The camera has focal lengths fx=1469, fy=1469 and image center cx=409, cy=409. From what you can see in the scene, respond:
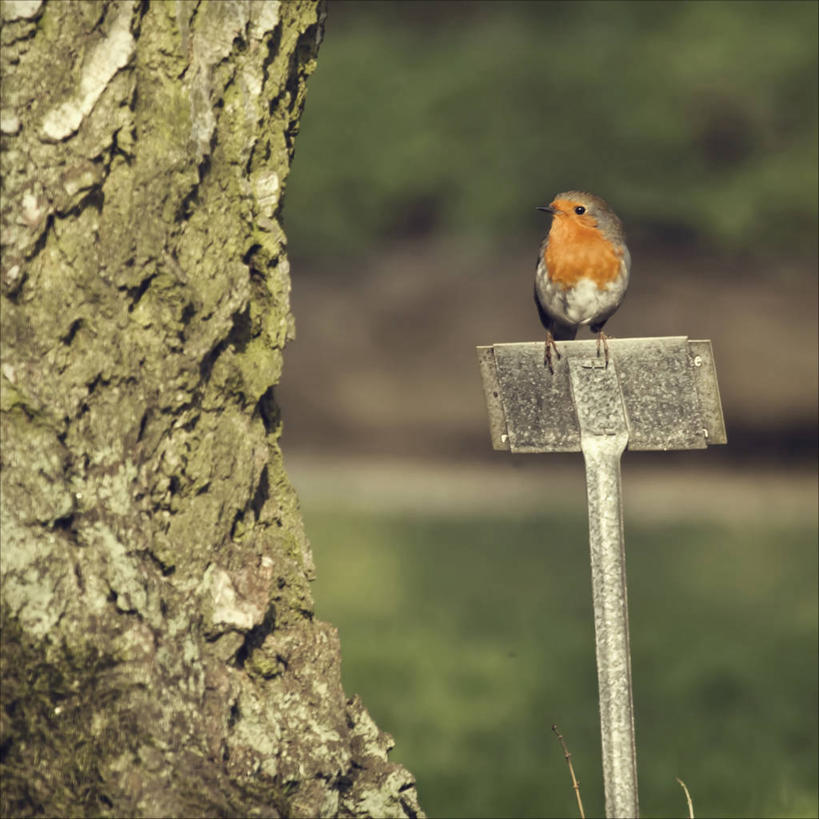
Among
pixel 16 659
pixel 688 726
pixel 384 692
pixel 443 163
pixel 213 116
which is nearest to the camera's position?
pixel 16 659

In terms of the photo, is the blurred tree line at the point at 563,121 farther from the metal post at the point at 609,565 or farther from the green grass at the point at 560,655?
the metal post at the point at 609,565

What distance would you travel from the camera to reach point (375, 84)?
25.5ft

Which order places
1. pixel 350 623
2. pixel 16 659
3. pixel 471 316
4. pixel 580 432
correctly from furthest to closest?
pixel 471 316, pixel 350 623, pixel 580 432, pixel 16 659

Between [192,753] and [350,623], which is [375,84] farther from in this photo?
[192,753]

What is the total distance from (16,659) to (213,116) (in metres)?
0.94

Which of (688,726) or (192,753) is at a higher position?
(192,753)

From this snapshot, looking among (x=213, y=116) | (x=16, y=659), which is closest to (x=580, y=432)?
(x=213, y=116)

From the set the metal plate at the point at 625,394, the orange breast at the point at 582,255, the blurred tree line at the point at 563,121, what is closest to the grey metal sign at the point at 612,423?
the metal plate at the point at 625,394

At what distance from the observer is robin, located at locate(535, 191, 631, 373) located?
3.50m

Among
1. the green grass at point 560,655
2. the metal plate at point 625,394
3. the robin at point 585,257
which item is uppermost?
the robin at point 585,257

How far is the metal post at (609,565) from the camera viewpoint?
262cm

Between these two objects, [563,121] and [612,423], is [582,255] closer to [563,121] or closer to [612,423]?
[612,423]

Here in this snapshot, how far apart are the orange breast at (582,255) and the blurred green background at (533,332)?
163 centimetres

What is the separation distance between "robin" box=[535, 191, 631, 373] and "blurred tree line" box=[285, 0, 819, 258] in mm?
3700
